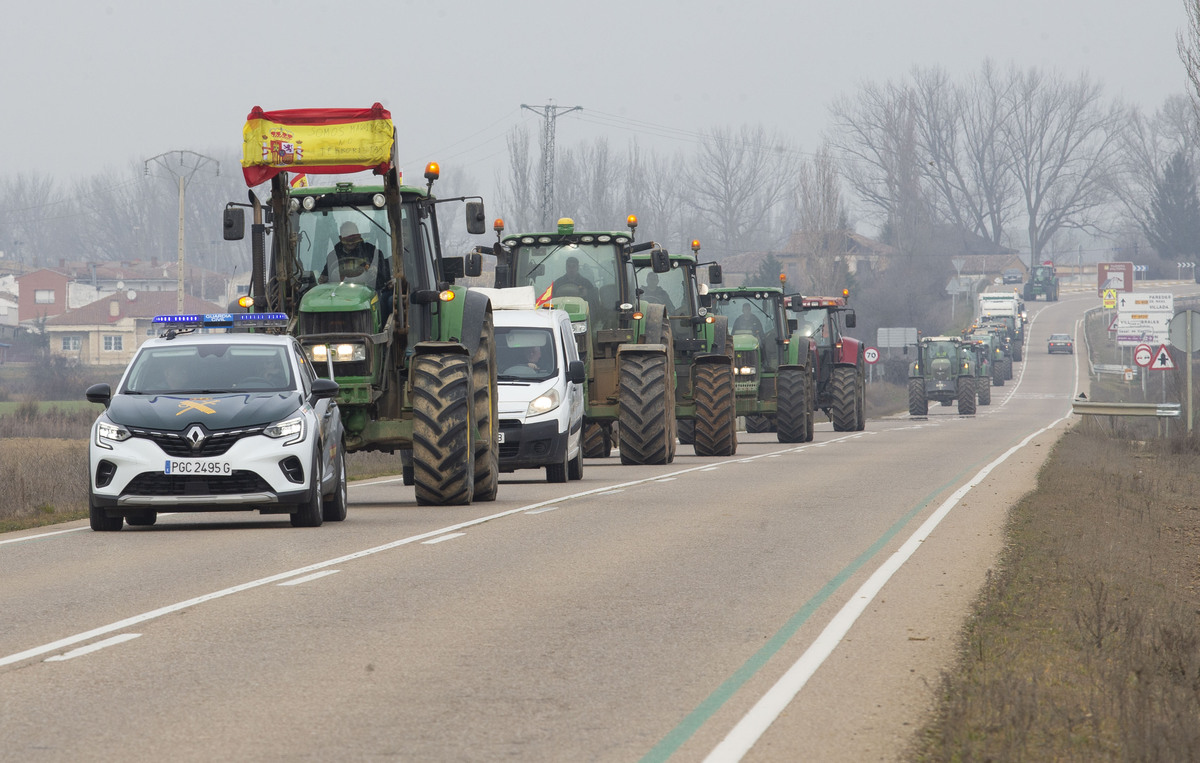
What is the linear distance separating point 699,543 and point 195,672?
21.5 feet

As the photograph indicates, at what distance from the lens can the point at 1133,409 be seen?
38531 millimetres

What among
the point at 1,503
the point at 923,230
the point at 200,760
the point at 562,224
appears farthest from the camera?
the point at 923,230

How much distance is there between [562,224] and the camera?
2633 cm

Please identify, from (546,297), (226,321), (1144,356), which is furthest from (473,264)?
(1144,356)

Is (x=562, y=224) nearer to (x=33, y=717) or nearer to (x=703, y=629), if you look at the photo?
(x=703, y=629)

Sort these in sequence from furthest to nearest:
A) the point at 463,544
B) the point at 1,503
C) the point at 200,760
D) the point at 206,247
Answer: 1. the point at 206,247
2. the point at 1,503
3. the point at 463,544
4. the point at 200,760

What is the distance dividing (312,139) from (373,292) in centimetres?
168

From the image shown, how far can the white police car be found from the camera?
1395cm

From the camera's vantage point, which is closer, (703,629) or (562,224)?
(703,629)

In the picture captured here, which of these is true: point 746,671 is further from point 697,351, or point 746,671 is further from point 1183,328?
point 1183,328

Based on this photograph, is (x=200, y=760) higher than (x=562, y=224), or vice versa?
(x=562, y=224)

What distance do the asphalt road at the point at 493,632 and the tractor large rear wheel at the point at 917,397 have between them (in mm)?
Answer: 42043

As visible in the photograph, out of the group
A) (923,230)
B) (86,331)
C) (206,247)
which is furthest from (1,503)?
(206,247)

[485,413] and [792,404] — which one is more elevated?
[485,413]
